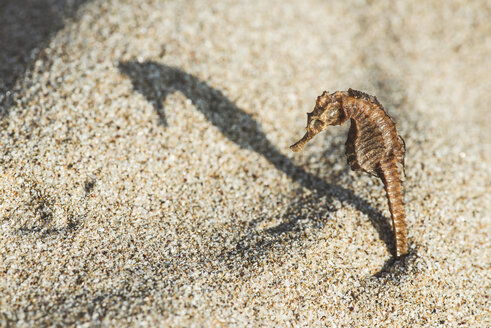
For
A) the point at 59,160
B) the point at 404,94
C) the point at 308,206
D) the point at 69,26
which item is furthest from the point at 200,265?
the point at 404,94

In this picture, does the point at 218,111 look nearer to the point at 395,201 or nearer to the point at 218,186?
the point at 218,186

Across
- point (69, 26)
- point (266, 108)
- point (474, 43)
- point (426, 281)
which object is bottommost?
point (426, 281)

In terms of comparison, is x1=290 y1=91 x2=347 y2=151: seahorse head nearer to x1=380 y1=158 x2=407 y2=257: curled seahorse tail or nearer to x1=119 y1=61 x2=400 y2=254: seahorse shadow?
x1=380 y1=158 x2=407 y2=257: curled seahorse tail

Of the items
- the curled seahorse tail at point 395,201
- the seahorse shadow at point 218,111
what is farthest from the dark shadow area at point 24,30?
the curled seahorse tail at point 395,201

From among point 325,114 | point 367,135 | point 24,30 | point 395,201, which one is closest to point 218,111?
point 325,114

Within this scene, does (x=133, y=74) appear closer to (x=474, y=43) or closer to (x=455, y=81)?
(x=455, y=81)

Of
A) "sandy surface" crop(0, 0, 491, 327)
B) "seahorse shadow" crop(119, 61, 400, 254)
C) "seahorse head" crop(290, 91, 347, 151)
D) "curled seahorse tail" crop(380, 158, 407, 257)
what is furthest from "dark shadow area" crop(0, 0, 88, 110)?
"curled seahorse tail" crop(380, 158, 407, 257)
